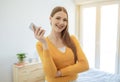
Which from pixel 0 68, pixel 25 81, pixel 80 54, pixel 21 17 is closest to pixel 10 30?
pixel 21 17

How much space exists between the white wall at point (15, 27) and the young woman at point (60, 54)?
2208 mm

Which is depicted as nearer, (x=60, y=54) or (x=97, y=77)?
(x=60, y=54)

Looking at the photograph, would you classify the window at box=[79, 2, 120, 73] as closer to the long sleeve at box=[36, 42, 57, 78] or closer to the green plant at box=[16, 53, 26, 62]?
the green plant at box=[16, 53, 26, 62]

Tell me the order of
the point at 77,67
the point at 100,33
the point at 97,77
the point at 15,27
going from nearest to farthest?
1. the point at 77,67
2. the point at 97,77
3. the point at 15,27
4. the point at 100,33

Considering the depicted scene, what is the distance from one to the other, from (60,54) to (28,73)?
7.24ft

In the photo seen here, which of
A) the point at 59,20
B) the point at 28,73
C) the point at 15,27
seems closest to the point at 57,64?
the point at 59,20

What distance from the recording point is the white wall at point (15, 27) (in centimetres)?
309

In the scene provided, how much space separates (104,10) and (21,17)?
197cm

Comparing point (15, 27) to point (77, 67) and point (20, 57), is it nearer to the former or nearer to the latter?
point (20, 57)

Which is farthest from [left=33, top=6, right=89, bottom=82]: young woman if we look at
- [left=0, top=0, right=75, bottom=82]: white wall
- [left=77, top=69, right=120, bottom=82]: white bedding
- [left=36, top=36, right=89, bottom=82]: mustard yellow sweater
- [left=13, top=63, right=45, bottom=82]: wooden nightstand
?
[left=0, top=0, right=75, bottom=82]: white wall

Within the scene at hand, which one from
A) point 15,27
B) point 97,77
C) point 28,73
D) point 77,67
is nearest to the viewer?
point 77,67

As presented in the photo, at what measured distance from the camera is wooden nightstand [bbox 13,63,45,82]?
302 cm

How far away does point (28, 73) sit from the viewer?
3.12 meters

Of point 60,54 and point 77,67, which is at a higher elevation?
point 60,54
